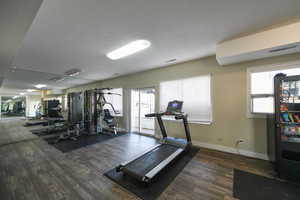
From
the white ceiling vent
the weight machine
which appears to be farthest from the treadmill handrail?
the weight machine

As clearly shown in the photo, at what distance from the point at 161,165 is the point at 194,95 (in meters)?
2.47

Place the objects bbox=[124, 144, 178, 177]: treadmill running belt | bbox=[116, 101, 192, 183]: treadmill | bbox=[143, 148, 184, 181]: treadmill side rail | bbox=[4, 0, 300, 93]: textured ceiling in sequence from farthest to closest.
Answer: bbox=[124, 144, 178, 177]: treadmill running belt, bbox=[116, 101, 192, 183]: treadmill, bbox=[143, 148, 184, 181]: treadmill side rail, bbox=[4, 0, 300, 93]: textured ceiling

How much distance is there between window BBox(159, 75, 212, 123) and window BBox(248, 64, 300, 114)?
100cm

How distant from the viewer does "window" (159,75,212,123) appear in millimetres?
3631

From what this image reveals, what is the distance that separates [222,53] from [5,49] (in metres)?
4.81

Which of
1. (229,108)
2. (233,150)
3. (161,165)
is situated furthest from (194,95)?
(161,165)

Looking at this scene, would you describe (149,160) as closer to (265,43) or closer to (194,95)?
(194,95)

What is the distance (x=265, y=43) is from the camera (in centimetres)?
223

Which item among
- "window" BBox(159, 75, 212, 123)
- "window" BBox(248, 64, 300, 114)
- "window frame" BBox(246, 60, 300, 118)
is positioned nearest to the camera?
"window frame" BBox(246, 60, 300, 118)

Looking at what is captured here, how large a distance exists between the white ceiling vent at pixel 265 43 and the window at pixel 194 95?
109 cm

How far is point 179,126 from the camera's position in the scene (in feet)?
13.7

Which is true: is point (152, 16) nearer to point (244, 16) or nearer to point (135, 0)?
point (135, 0)

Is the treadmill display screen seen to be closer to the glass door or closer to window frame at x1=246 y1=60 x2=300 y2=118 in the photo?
window frame at x1=246 y1=60 x2=300 y2=118

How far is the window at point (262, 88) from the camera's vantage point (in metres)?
2.79
